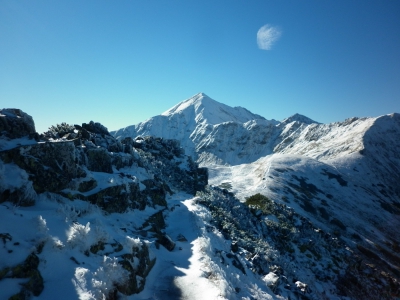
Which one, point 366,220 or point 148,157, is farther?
point 366,220

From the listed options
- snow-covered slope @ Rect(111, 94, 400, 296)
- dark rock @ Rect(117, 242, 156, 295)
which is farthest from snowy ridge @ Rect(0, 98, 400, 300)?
snow-covered slope @ Rect(111, 94, 400, 296)

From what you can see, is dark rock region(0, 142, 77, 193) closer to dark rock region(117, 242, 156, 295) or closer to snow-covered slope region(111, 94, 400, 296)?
dark rock region(117, 242, 156, 295)

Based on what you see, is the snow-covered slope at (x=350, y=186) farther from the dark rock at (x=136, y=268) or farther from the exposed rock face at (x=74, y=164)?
the dark rock at (x=136, y=268)

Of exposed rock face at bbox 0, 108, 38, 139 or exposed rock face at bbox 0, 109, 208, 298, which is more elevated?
exposed rock face at bbox 0, 108, 38, 139

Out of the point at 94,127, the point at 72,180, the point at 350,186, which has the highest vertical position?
the point at 350,186

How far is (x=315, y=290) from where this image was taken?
28422 mm

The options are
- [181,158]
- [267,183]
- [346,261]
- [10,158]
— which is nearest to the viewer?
[10,158]

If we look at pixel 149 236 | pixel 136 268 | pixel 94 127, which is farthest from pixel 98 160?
pixel 136 268

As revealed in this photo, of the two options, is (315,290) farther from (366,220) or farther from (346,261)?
(366,220)

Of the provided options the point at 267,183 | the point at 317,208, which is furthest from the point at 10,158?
the point at 317,208

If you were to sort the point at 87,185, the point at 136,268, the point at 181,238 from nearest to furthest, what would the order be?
the point at 136,268 < the point at 87,185 < the point at 181,238

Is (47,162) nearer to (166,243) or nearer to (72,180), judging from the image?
(72,180)

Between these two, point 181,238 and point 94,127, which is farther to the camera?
point 94,127

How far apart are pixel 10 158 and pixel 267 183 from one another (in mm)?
62066
